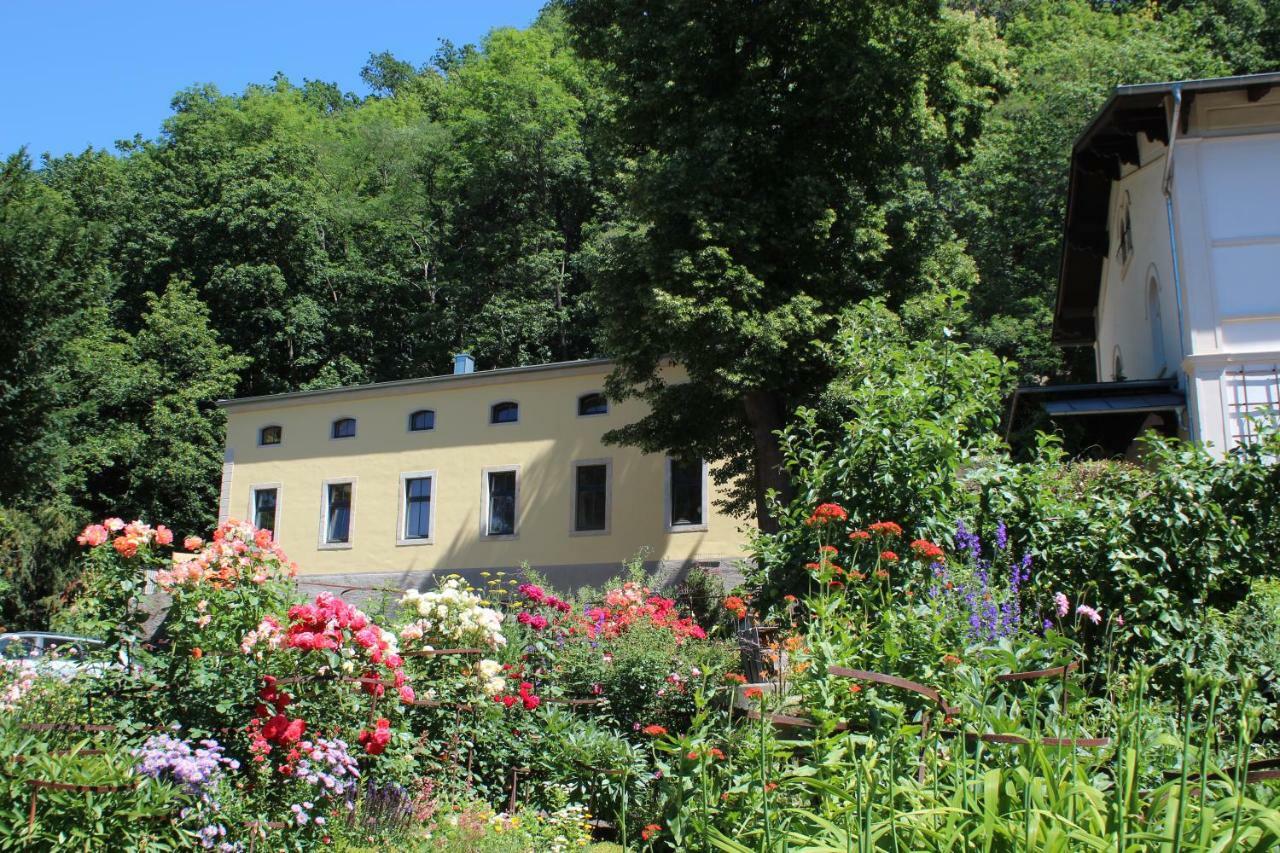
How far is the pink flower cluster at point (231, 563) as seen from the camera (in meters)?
5.69

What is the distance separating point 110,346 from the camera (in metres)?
38.4

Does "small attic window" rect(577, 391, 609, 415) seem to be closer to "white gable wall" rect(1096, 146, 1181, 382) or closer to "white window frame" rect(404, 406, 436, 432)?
"white window frame" rect(404, 406, 436, 432)

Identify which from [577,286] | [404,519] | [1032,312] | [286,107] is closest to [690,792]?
[404,519]

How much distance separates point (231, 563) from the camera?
5.89 meters

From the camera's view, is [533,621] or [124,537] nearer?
[124,537]

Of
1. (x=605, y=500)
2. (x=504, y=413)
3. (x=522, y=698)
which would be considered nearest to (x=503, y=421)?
(x=504, y=413)

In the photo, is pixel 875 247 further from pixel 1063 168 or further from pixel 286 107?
pixel 286 107

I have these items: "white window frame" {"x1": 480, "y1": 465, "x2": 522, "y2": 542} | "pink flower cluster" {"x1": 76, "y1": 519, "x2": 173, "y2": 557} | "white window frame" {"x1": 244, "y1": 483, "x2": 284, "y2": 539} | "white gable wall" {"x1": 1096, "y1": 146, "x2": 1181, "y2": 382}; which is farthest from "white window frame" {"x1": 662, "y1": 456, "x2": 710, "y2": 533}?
"pink flower cluster" {"x1": 76, "y1": 519, "x2": 173, "y2": 557}

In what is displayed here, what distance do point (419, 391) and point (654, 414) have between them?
1086 centimetres

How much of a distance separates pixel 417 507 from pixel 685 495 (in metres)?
7.71

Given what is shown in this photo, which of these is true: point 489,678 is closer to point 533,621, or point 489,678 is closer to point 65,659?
point 533,621

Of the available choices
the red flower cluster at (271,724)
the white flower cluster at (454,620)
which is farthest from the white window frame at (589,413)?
the red flower cluster at (271,724)

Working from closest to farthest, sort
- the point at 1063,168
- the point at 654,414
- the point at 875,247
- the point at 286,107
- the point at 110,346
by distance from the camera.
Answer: the point at 875,247 → the point at 654,414 → the point at 1063,168 → the point at 110,346 → the point at 286,107

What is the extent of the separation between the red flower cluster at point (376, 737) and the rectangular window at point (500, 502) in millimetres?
22445
